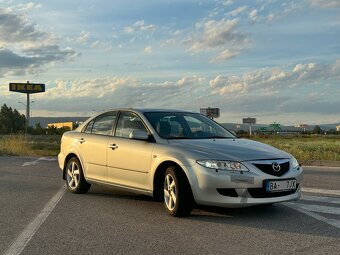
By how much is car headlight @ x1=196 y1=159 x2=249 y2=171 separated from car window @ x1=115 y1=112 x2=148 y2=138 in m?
1.59

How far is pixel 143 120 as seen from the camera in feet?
25.6

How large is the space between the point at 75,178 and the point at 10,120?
12728 centimetres

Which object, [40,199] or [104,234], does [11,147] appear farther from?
[104,234]

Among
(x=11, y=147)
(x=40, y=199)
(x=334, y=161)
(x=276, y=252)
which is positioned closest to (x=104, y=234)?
(x=276, y=252)

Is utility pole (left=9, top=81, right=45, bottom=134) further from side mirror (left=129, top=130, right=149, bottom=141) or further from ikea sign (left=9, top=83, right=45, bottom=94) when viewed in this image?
side mirror (left=129, top=130, right=149, bottom=141)

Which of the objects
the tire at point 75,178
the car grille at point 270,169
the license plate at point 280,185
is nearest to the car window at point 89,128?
the tire at point 75,178

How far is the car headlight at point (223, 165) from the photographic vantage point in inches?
251

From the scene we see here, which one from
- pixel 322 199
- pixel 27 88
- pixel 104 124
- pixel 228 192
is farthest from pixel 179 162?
pixel 27 88

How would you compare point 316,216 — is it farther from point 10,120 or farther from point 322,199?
point 10,120

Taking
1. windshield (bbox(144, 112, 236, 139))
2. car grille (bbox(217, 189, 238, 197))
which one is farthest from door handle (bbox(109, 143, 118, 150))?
car grille (bbox(217, 189, 238, 197))

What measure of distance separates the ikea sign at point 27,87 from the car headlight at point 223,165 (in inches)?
3933

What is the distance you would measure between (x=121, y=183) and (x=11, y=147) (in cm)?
1660

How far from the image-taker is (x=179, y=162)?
6688 mm

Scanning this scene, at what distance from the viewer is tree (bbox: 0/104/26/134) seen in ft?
420
